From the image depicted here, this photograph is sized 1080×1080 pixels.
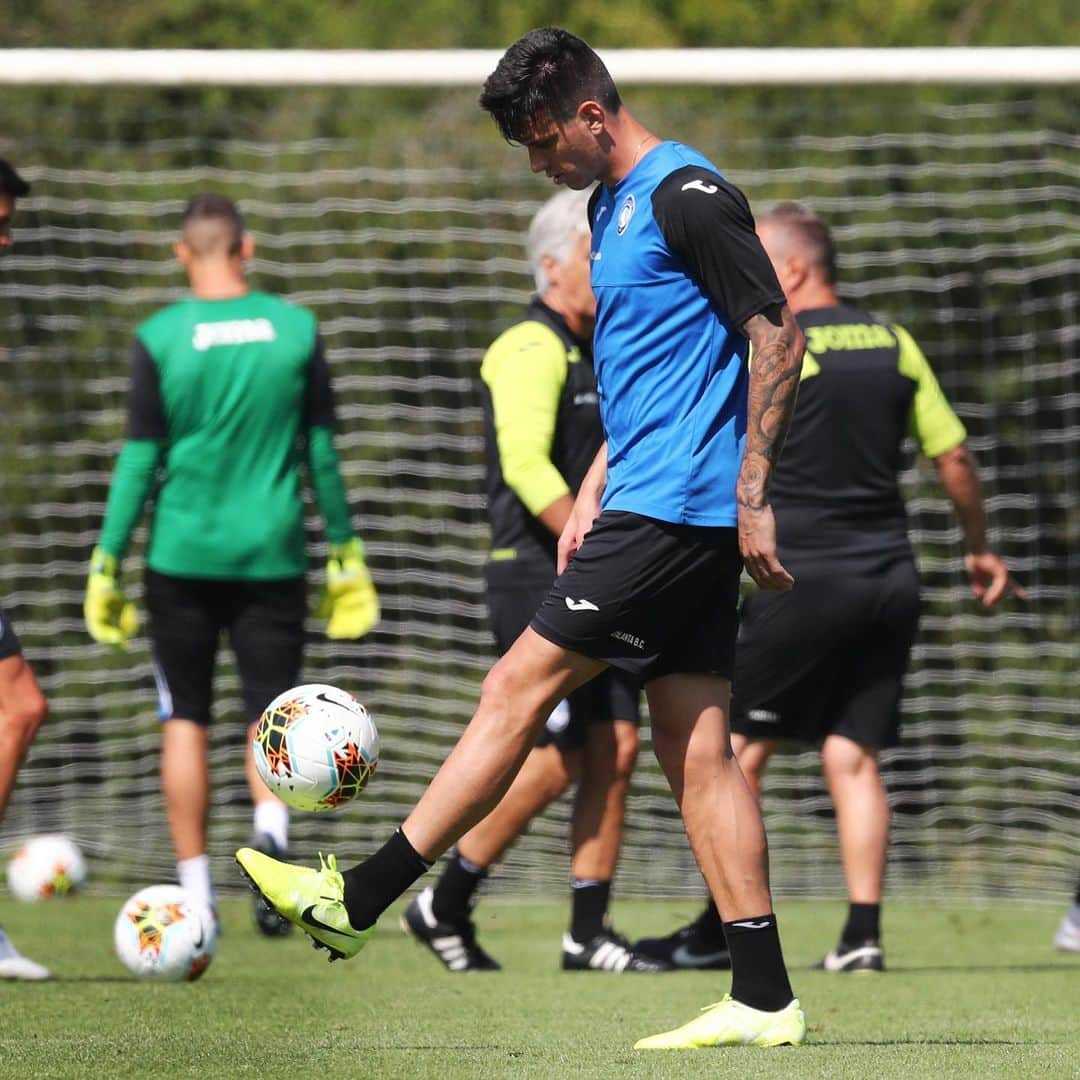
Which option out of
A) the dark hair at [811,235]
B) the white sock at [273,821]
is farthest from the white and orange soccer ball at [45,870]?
the dark hair at [811,235]

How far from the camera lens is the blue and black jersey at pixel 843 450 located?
6.10 metres

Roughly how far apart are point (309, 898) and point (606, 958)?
91.1 inches

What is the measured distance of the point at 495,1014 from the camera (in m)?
4.65

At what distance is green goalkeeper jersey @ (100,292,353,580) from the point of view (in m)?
6.84

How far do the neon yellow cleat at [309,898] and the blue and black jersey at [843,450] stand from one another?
2584mm

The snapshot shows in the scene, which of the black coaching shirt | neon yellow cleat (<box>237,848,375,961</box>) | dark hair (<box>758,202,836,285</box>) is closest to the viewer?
neon yellow cleat (<box>237,848,375,961</box>)

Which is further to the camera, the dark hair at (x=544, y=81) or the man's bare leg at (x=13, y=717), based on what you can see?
the man's bare leg at (x=13, y=717)

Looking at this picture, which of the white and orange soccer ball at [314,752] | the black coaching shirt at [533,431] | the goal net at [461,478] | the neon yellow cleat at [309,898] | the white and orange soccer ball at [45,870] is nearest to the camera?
the neon yellow cleat at [309,898]

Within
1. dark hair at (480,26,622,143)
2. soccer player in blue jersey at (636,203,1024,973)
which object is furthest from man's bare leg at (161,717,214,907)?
dark hair at (480,26,622,143)

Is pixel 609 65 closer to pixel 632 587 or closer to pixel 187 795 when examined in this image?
pixel 187 795

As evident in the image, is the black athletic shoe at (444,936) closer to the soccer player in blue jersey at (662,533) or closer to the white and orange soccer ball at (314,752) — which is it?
the white and orange soccer ball at (314,752)

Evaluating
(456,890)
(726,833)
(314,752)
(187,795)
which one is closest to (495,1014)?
(314,752)

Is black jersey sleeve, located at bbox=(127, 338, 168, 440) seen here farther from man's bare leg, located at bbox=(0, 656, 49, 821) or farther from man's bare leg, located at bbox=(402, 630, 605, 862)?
man's bare leg, located at bbox=(402, 630, 605, 862)

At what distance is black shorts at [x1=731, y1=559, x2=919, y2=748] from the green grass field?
0.78 m
